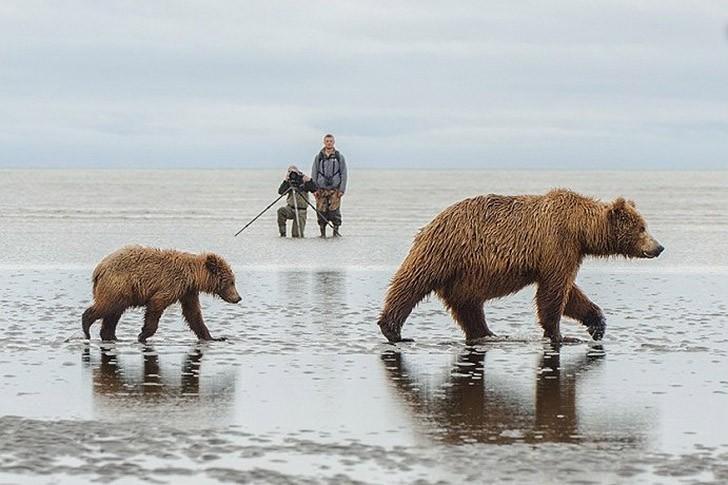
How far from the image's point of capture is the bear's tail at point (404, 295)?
11.6 m

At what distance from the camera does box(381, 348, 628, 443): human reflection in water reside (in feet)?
25.0

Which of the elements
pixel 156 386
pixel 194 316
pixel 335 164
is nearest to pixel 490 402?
pixel 156 386

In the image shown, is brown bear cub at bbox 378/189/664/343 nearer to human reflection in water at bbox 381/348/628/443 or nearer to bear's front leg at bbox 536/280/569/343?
bear's front leg at bbox 536/280/569/343

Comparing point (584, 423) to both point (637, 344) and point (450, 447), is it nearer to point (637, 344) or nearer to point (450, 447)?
point (450, 447)

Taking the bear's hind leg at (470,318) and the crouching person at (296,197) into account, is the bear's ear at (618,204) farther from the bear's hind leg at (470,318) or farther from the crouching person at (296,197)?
the crouching person at (296,197)

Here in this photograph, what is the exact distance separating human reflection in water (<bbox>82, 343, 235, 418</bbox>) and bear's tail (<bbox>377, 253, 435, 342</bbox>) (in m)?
1.70

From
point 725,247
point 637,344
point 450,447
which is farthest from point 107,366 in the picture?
point 725,247

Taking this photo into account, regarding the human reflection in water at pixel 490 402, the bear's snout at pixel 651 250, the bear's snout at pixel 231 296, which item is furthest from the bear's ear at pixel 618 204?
the bear's snout at pixel 231 296

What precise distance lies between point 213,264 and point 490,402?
413cm

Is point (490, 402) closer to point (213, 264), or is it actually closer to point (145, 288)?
point (145, 288)

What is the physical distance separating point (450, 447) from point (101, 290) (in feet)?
16.9

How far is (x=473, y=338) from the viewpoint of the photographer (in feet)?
39.0

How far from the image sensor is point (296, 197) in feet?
94.3

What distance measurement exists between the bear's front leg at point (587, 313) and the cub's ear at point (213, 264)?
3.17 meters
